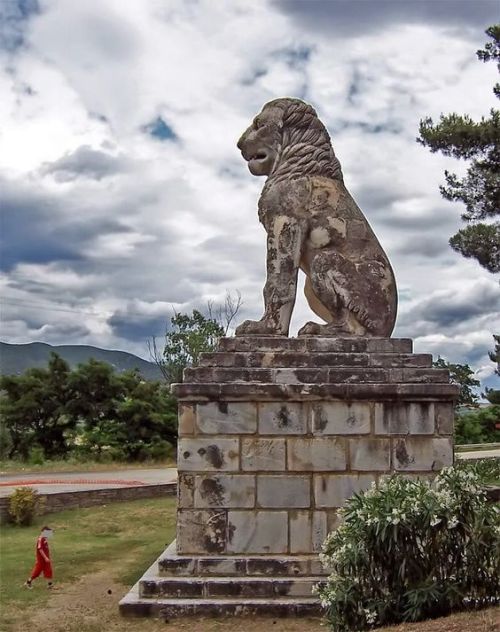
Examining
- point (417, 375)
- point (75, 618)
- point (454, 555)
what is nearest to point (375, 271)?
point (417, 375)

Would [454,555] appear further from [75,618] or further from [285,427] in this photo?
[75,618]

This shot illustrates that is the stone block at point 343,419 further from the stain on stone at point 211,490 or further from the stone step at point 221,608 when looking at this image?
the stone step at point 221,608

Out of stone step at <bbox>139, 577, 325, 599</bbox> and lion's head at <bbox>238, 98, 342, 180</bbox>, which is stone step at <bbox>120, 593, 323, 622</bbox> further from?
lion's head at <bbox>238, 98, 342, 180</bbox>

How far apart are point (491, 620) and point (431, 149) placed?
12.9m

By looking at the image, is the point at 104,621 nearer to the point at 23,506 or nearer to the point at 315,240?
the point at 315,240

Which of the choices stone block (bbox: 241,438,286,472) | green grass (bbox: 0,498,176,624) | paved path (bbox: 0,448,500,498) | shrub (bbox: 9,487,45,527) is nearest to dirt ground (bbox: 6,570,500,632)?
green grass (bbox: 0,498,176,624)

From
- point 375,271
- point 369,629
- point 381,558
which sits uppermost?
point 375,271

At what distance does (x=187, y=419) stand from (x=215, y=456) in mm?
434

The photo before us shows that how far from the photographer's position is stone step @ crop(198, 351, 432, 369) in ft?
24.1

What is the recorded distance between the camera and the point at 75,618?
694cm

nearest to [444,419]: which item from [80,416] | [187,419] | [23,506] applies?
[187,419]

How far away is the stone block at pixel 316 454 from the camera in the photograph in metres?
7.14

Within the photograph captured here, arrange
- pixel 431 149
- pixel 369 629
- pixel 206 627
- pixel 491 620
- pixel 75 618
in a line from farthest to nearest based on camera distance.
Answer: pixel 431 149 → pixel 75 618 → pixel 206 627 → pixel 369 629 → pixel 491 620

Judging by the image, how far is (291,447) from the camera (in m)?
7.16
